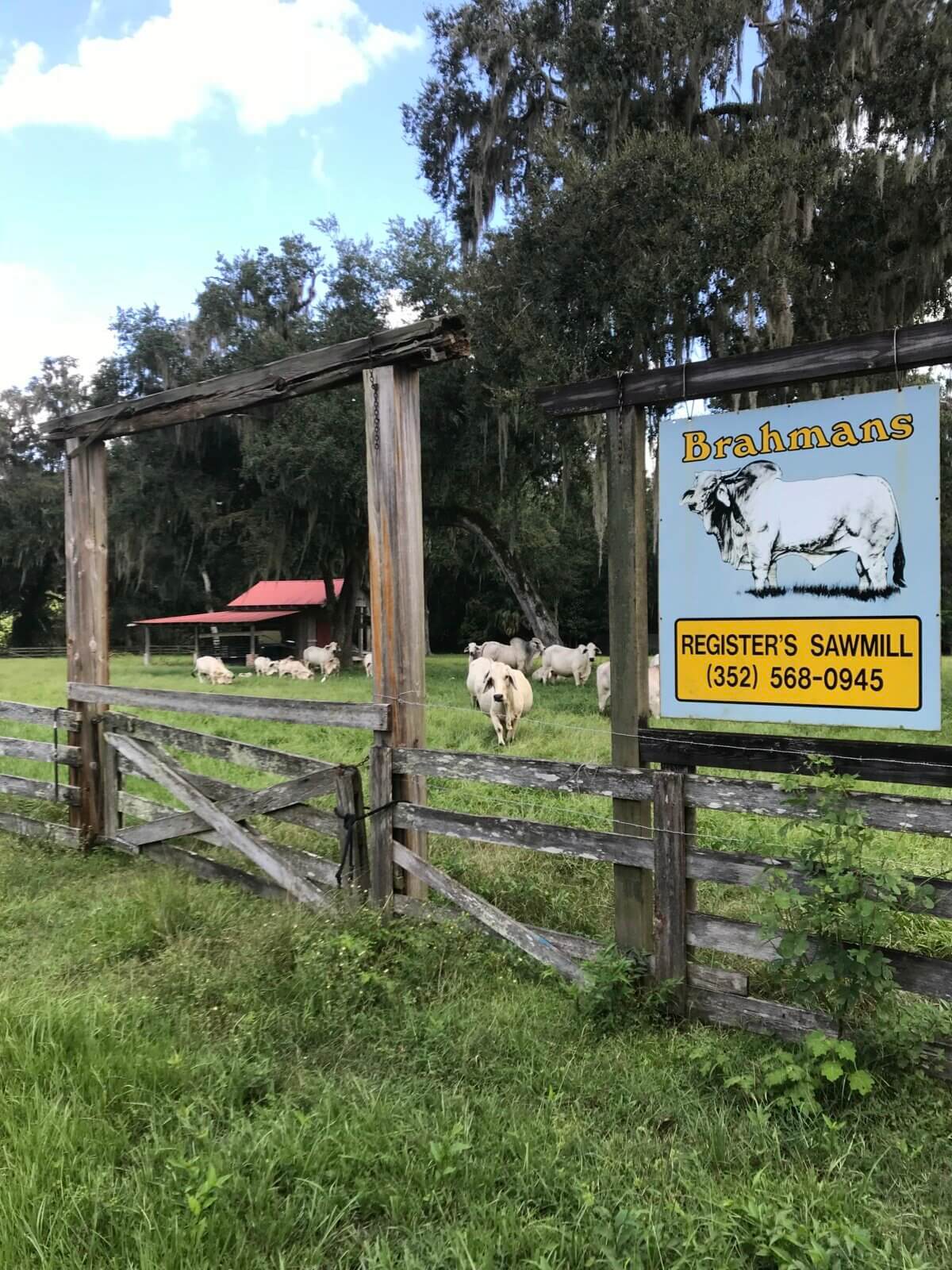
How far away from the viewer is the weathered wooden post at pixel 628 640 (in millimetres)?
3613

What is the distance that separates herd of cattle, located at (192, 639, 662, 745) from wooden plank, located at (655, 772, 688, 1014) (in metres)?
0.91

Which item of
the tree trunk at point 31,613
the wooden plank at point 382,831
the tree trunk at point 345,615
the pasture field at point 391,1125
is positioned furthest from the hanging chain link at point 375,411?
the tree trunk at point 31,613

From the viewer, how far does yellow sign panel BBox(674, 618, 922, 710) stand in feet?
10.00

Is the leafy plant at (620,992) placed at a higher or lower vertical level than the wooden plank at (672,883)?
lower

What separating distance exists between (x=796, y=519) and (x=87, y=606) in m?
5.23

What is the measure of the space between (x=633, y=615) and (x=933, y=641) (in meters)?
1.20

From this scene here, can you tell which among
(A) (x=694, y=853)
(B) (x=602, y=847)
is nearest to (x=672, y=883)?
(A) (x=694, y=853)

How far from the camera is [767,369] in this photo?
3.32 meters

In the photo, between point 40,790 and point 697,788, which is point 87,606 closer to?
point 40,790

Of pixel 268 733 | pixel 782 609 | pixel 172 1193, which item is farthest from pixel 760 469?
pixel 268 733

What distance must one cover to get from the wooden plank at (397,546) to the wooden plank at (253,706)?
15 centimetres

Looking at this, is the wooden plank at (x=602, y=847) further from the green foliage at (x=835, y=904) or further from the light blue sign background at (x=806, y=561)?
the light blue sign background at (x=806, y=561)

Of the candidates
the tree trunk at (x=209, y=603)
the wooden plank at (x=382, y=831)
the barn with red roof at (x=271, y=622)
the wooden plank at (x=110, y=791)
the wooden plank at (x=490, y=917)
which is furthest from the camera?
the tree trunk at (x=209, y=603)

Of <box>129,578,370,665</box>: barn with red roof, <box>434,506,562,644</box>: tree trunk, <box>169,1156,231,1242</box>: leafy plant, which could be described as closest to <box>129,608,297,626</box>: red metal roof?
<box>129,578,370,665</box>: barn with red roof
